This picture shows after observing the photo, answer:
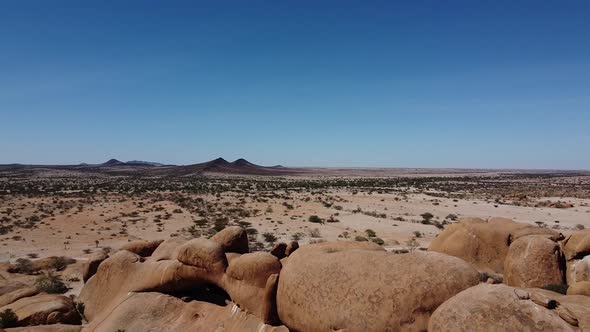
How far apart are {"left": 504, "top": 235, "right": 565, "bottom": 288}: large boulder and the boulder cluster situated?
1.2 inches

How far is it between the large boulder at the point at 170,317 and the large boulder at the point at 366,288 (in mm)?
1739

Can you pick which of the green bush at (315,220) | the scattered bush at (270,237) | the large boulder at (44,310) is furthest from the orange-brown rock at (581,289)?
the green bush at (315,220)

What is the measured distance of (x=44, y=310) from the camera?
1202 cm

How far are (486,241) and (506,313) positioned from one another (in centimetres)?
1237

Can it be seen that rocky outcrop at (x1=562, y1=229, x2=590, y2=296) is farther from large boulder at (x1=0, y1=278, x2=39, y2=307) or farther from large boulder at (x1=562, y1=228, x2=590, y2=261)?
large boulder at (x1=0, y1=278, x2=39, y2=307)

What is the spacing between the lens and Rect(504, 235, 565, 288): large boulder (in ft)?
42.0

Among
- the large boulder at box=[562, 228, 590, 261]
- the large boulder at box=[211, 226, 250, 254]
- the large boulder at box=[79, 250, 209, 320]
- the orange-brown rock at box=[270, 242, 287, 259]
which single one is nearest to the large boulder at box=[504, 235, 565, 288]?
the large boulder at box=[562, 228, 590, 261]

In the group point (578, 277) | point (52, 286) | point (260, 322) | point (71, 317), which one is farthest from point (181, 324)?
point (578, 277)

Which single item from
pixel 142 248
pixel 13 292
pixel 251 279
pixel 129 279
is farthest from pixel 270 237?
pixel 251 279

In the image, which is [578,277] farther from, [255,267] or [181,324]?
[181,324]

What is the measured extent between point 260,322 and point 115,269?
684 cm

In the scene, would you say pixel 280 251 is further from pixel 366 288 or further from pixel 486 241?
pixel 486 241

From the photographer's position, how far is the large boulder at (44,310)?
1178 centimetres

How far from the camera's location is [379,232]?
31344 mm
